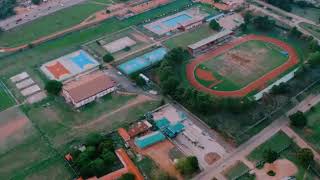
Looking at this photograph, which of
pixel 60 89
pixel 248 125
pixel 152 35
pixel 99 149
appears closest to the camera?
pixel 99 149

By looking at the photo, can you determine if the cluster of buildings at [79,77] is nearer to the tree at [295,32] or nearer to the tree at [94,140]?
the tree at [94,140]

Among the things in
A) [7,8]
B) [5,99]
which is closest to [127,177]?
[5,99]

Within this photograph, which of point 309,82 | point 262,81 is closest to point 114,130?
point 262,81

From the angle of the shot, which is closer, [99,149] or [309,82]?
[99,149]

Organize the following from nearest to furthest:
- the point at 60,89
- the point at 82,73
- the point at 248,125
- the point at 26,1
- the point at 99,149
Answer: the point at 99,149 < the point at 248,125 < the point at 60,89 < the point at 82,73 < the point at 26,1

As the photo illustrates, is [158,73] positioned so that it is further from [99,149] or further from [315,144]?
[315,144]
